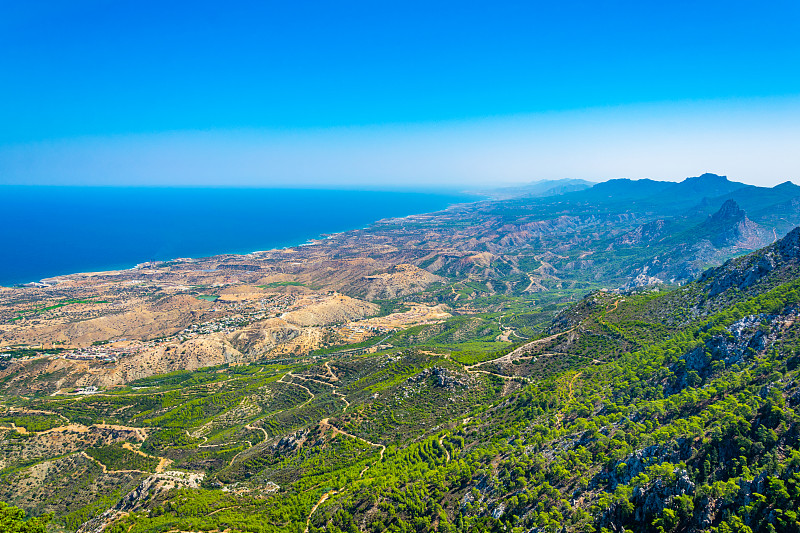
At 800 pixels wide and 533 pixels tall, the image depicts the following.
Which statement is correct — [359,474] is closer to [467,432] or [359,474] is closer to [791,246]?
[467,432]

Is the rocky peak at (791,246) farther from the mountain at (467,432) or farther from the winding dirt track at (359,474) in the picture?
the winding dirt track at (359,474)

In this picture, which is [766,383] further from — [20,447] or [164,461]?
[20,447]

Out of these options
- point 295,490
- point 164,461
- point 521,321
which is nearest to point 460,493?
point 295,490

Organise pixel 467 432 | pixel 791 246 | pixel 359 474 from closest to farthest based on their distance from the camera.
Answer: pixel 359 474
pixel 467 432
pixel 791 246

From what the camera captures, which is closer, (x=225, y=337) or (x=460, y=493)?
(x=460, y=493)

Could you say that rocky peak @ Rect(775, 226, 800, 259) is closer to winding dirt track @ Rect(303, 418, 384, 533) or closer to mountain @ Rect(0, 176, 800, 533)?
mountain @ Rect(0, 176, 800, 533)

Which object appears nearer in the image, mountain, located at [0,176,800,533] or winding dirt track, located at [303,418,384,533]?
mountain, located at [0,176,800,533]

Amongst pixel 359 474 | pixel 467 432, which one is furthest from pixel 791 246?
pixel 359 474

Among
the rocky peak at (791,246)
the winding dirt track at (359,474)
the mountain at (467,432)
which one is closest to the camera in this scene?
the mountain at (467,432)

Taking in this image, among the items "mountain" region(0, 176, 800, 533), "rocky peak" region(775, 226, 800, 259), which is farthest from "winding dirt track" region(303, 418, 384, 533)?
"rocky peak" region(775, 226, 800, 259)

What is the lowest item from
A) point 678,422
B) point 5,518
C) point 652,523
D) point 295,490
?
point 295,490

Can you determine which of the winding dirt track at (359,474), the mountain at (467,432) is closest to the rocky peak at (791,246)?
the mountain at (467,432)
